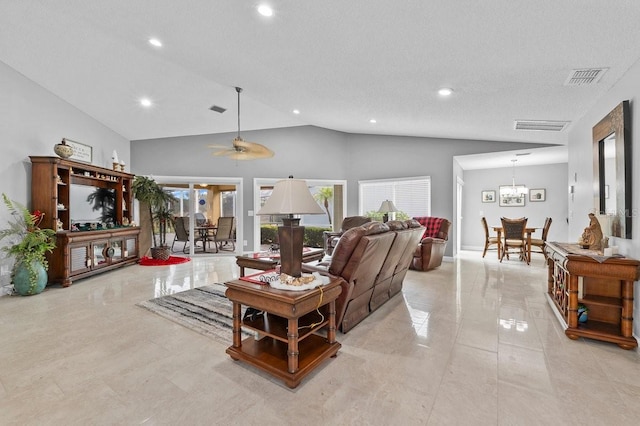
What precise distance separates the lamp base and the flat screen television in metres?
4.44

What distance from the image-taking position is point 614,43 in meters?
2.18

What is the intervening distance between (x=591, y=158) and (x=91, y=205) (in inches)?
300

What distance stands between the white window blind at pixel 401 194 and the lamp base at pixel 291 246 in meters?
5.36

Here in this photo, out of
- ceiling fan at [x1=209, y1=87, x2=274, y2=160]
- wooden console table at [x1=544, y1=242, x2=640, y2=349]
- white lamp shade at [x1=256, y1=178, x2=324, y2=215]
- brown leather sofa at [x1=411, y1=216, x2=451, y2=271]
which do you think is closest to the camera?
white lamp shade at [x1=256, y1=178, x2=324, y2=215]

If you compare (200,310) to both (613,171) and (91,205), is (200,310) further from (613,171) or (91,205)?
(613,171)

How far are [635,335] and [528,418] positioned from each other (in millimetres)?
1689

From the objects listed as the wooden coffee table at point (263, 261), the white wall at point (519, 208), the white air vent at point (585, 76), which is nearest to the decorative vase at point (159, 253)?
the wooden coffee table at point (263, 261)

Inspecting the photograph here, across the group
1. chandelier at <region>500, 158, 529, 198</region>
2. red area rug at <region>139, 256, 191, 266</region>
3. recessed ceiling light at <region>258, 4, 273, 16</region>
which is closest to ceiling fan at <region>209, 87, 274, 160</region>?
recessed ceiling light at <region>258, 4, 273, 16</region>

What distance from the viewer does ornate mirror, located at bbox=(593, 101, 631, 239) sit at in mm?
2492

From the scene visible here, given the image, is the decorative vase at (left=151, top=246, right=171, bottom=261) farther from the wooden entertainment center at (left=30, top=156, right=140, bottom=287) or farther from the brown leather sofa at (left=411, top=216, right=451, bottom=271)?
the brown leather sofa at (left=411, top=216, right=451, bottom=271)

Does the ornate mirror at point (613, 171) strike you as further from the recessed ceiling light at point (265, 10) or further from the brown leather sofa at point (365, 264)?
the recessed ceiling light at point (265, 10)

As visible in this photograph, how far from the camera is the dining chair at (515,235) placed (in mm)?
6098

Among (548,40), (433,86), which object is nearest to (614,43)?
(548,40)

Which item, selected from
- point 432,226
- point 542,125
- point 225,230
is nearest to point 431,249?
point 432,226
